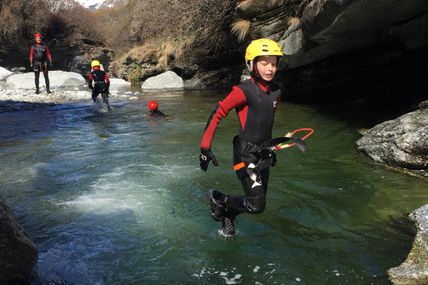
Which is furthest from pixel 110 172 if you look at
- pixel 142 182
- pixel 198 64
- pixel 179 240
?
pixel 198 64

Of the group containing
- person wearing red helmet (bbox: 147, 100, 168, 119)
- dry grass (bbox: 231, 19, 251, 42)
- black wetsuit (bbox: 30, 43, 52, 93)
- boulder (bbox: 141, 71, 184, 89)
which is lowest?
person wearing red helmet (bbox: 147, 100, 168, 119)

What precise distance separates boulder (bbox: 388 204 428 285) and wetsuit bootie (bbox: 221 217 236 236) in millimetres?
1644

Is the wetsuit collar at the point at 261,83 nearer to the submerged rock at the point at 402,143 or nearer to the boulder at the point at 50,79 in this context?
the submerged rock at the point at 402,143

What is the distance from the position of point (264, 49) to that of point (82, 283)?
273 cm

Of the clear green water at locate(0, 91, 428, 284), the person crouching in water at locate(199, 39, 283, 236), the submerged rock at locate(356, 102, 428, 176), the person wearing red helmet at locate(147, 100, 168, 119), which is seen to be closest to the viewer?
the clear green water at locate(0, 91, 428, 284)

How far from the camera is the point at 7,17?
32.3 meters

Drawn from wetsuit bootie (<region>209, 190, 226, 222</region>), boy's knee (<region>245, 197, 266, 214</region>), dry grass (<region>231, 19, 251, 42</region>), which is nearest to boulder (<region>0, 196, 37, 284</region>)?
wetsuit bootie (<region>209, 190, 226, 222</region>)

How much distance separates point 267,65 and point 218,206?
5.55ft

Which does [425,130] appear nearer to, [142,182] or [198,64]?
[142,182]

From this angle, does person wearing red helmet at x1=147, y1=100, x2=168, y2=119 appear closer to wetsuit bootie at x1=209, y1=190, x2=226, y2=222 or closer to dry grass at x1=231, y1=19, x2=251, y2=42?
dry grass at x1=231, y1=19, x2=251, y2=42

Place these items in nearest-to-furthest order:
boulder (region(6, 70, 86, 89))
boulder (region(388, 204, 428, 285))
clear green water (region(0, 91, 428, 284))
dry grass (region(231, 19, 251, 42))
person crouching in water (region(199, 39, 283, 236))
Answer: boulder (region(388, 204, 428, 285))
clear green water (region(0, 91, 428, 284))
person crouching in water (region(199, 39, 283, 236))
dry grass (region(231, 19, 251, 42))
boulder (region(6, 70, 86, 89))

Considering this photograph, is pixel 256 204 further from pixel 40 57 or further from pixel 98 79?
pixel 40 57

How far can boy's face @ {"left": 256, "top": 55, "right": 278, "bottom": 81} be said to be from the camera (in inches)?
152

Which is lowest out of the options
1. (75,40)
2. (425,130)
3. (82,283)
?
(82,283)
